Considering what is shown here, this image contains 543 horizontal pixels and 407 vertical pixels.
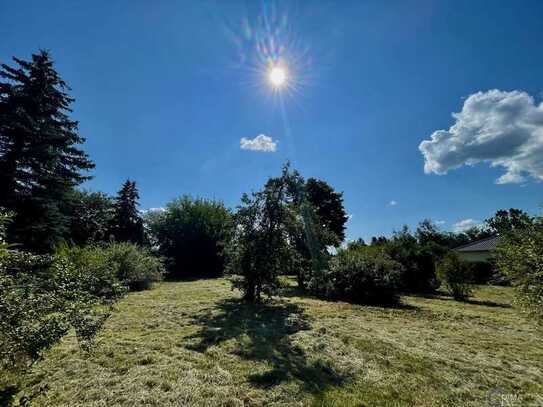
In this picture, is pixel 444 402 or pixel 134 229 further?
pixel 134 229

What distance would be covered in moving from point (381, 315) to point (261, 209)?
4719 mm

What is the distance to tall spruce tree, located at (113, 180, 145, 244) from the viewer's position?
24234 millimetres

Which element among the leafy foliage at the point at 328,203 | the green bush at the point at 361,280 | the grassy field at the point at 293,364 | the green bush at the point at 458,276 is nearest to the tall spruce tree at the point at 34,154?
the grassy field at the point at 293,364

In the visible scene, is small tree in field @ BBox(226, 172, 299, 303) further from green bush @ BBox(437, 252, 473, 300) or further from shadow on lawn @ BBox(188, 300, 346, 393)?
green bush @ BBox(437, 252, 473, 300)

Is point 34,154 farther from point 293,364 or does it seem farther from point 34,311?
point 293,364

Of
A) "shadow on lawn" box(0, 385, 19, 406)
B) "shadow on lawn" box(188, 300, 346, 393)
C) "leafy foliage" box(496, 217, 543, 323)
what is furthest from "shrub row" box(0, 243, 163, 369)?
"leafy foliage" box(496, 217, 543, 323)

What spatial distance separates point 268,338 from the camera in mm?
5039

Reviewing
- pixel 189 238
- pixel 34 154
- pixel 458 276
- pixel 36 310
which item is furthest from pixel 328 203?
pixel 36 310

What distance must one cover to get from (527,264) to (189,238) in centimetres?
1992

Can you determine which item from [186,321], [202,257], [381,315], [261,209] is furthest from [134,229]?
[381,315]

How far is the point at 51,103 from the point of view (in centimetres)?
1220

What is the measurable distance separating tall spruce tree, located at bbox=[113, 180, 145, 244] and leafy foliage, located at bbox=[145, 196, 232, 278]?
3.14 m

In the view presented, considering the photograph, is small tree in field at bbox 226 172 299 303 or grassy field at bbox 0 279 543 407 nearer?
grassy field at bbox 0 279 543 407

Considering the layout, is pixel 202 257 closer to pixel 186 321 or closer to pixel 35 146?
pixel 35 146
